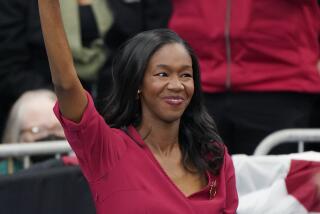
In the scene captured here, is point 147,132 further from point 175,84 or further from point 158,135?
point 175,84

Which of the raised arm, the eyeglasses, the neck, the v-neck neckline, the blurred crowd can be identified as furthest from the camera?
the blurred crowd

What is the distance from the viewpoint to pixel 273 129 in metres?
4.89

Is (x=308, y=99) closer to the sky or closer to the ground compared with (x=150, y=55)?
closer to the ground

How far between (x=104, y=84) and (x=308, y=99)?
3.72 ft

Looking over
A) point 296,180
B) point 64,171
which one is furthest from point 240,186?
point 64,171

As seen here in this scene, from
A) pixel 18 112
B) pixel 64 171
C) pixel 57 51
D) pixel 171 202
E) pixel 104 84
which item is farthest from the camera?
pixel 104 84

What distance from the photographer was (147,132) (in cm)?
327

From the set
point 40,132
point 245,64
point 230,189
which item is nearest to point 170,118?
point 230,189

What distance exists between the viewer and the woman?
2.89 meters

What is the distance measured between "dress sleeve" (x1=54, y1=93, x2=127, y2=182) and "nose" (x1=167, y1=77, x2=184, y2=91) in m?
0.25

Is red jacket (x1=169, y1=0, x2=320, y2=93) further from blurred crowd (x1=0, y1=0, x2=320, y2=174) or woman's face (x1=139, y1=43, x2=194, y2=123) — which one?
woman's face (x1=139, y1=43, x2=194, y2=123)

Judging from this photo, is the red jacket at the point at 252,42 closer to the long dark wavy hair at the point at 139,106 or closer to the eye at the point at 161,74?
the long dark wavy hair at the point at 139,106

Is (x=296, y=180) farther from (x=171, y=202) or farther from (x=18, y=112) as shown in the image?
(x=18, y=112)

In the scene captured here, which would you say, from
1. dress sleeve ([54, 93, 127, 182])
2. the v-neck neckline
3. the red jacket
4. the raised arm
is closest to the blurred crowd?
the red jacket
